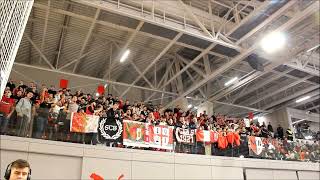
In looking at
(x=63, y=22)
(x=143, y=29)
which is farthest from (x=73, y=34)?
(x=143, y=29)

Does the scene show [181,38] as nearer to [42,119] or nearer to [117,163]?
[117,163]

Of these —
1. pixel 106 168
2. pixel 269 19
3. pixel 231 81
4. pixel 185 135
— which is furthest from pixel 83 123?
pixel 231 81

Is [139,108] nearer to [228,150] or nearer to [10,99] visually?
[228,150]

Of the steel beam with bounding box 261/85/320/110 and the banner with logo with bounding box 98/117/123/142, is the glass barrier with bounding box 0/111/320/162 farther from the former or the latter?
the steel beam with bounding box 261/85/320/110

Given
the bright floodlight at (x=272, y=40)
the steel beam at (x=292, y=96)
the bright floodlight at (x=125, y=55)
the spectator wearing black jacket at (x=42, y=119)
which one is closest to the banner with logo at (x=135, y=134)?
the spectator wearing black jacket at (x=42, y=119)

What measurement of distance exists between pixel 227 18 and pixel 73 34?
8.33 metres

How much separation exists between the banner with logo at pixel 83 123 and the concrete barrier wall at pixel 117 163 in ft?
2.25

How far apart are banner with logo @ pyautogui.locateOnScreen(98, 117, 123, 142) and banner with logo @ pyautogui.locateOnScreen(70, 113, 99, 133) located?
0.21 meters

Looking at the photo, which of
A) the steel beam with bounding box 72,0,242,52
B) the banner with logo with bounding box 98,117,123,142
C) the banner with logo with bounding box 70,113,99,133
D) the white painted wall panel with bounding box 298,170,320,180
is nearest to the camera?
the banner with logo with bounding box 70,113,99,133

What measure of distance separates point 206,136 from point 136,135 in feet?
10.3

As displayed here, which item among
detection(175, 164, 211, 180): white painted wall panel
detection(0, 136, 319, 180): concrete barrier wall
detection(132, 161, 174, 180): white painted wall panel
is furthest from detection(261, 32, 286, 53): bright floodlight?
detection(132, 161, 174, 180): white painted wall panel

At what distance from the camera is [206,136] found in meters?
13.0

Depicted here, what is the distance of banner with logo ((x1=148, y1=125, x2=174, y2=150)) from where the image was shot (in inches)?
474
